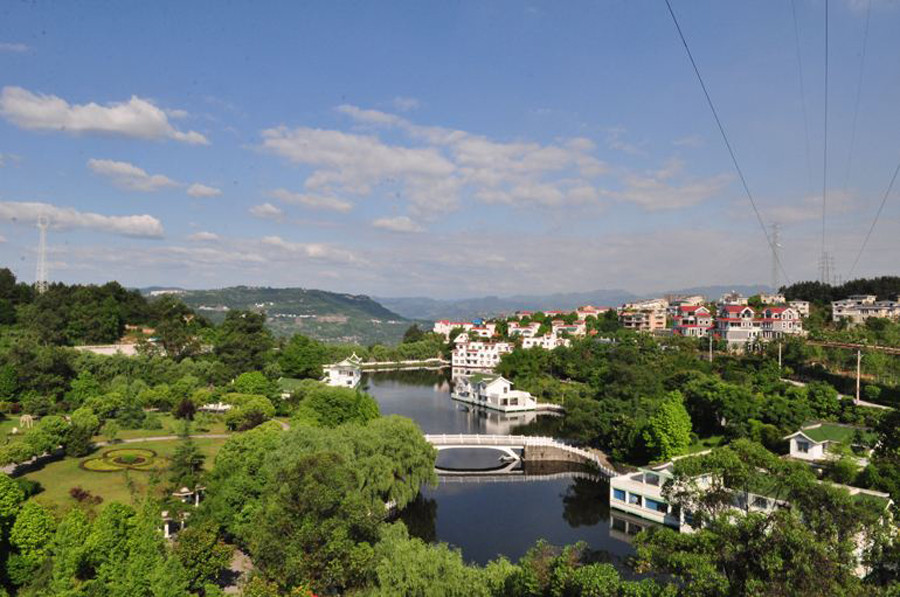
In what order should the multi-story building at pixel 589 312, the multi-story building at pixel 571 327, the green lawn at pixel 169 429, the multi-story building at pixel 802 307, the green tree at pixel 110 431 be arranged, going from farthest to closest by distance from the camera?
the multi-story building at pixel 589 312
the multi-story building at pixel 571 327
the multi-story building at pixel 802 307
the green lawn at pixel 169 429
the green tree at pixel 110 431

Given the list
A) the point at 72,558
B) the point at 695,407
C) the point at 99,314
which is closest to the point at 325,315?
the point at 99,314

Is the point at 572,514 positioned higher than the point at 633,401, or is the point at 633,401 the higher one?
the point at 633,401

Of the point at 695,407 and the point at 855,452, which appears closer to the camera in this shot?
the point at 855,452

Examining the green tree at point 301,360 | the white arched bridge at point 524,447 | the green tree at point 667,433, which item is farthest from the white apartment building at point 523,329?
the green tree at point 667,433

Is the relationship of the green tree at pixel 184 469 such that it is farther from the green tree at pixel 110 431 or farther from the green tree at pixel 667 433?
the green tree at pixel 667 433

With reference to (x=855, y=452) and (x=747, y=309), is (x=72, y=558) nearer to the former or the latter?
(x=855, y=452)

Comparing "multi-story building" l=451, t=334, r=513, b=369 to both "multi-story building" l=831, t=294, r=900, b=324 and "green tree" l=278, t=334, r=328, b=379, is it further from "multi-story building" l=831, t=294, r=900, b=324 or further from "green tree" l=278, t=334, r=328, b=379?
"multi-story building" l=831, t=294, r=900, b=324

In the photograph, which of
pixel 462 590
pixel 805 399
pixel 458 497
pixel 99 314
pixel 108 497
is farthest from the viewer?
pixel 99 314
